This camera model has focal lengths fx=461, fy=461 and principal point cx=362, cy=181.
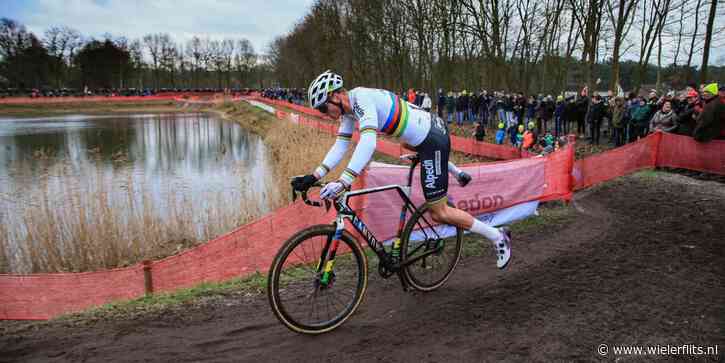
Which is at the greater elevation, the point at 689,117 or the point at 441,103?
the point at 441,103

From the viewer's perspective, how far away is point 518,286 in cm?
495

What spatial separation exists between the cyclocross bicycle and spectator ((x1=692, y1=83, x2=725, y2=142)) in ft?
28.0

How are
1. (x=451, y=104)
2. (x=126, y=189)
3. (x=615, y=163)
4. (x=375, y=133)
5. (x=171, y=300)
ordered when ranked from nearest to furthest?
(x=375, y=133), (x=171, y=300), (x=615, y=163), (x=126, y=189), (x=451, y=104)

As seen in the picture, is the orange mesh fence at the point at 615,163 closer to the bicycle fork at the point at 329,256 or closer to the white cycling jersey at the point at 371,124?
the white cycling jersey at the point at 371,124

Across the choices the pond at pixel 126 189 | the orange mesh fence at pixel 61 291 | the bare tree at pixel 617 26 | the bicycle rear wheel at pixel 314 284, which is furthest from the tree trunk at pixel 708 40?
the orange mesh fence at pixel 61 291

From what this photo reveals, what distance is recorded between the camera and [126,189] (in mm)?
11297

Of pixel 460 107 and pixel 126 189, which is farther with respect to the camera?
pixel 460 107

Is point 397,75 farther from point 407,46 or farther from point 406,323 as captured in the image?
point 406,323

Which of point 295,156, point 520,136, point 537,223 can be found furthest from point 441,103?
point 537,223

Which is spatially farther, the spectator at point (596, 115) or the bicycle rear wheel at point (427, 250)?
the spectator at point (596, 115)

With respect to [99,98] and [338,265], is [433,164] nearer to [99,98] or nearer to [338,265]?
[338,265]

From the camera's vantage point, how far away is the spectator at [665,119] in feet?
39.7

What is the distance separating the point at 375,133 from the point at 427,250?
1574 mm

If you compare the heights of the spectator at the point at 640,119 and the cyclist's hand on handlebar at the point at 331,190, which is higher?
the spectator at the point at 640,119
